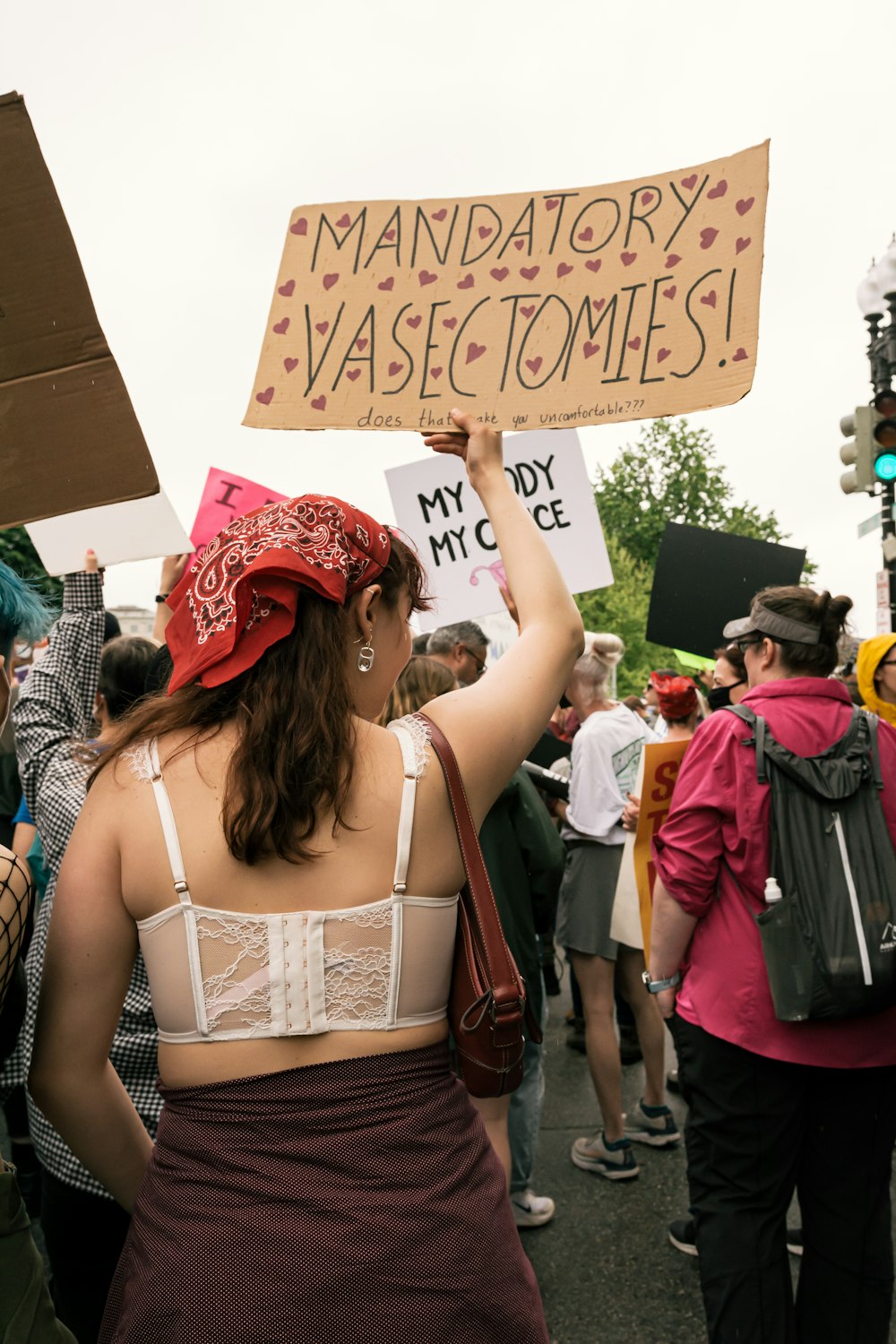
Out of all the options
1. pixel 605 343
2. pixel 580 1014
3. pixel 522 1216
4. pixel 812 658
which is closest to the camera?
pixel 605 343

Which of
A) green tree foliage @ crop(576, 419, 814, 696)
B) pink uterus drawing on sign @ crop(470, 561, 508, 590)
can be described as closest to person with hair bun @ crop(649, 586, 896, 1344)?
pink uterus drawing on sign @ crop(470, 561, 508, 590)

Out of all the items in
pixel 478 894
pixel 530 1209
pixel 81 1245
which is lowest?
pixel 530 1209

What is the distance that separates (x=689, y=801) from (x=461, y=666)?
215 cm

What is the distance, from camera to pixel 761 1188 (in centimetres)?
273

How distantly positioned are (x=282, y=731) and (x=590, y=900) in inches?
142

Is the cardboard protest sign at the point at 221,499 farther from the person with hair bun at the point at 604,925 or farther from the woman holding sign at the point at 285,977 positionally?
the woman holding sign at the point at 285,977

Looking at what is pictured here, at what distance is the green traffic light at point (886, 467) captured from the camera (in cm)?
795

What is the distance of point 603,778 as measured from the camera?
16.4 ft

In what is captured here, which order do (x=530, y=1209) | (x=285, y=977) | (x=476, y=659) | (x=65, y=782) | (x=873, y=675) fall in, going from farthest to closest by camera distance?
1. (x=476, y=659)
2. (x=873, y=675)
3. (x=530, y=1209)
4. (x=65, y=782)
5. (x=285, y=977)

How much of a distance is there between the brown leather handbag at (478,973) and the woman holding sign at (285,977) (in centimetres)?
2

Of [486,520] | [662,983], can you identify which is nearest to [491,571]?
[486,520]

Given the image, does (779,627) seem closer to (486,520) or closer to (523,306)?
(523,306)

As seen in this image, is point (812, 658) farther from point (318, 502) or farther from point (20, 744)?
point (20, 744)

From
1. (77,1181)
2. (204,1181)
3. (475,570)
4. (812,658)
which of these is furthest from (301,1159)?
(475,570)
